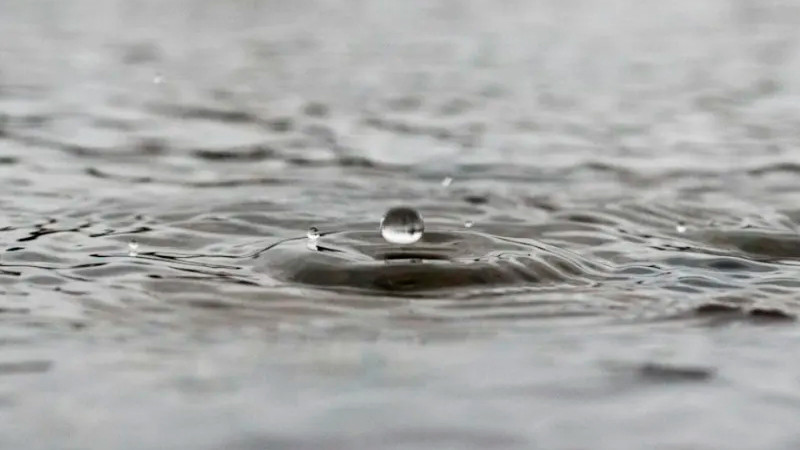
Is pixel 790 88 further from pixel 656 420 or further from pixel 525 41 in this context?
pixel 656 420

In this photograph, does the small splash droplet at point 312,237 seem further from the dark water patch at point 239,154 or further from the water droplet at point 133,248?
the dark water patch at point 239,154

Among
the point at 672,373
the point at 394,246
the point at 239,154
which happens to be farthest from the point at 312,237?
the point at 239,154

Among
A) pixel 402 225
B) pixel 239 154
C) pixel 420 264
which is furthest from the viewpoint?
pixel 239 154

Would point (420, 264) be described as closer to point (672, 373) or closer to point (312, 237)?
point (312, 237)

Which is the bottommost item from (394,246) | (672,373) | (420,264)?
(672,373)

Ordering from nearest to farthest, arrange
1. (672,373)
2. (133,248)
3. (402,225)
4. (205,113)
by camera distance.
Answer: (672,373), (402,225), (133,248), (205,113)

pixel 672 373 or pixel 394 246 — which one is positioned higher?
pixel 394 246

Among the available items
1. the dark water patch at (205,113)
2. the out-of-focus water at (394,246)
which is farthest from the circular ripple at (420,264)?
the dark water patch at (205,113)
